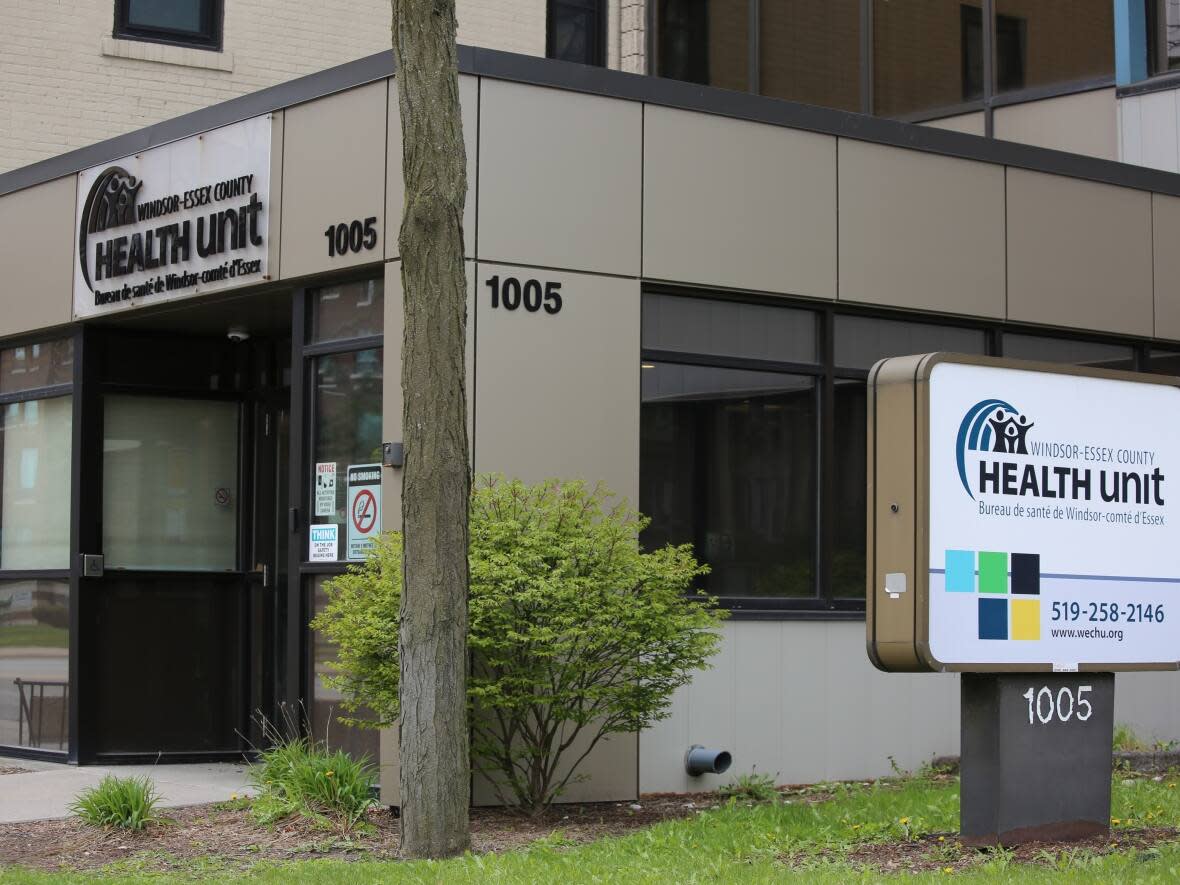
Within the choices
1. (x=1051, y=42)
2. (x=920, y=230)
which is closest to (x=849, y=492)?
(x=920, y=230)

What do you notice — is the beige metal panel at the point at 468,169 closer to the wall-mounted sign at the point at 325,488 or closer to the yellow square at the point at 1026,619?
the wall-mounted sign at the point at 325,488

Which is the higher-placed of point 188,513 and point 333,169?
point 333,169

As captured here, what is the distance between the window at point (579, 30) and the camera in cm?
2056

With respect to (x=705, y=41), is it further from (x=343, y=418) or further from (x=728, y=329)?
(x=343, y=418)

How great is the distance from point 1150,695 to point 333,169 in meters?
7.78

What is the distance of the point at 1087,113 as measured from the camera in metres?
17.2

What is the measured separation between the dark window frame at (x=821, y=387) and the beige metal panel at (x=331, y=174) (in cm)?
199

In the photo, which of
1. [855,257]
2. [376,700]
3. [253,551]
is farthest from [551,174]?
[253,551]

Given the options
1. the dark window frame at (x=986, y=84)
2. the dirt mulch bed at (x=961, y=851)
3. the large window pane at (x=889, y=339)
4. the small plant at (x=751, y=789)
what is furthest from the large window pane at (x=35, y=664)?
the dark window frame at (x=986, y=84)

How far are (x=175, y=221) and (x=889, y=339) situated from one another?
5.36 metres

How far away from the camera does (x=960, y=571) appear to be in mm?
8070

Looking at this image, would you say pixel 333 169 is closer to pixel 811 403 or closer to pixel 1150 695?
pixel 811 403

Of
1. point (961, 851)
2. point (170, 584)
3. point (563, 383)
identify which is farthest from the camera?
point (170, 584)

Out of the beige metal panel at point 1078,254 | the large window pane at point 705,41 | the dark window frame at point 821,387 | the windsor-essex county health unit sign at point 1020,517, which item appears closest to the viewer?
the windsor-essex county health unit sign at point 1020,517
